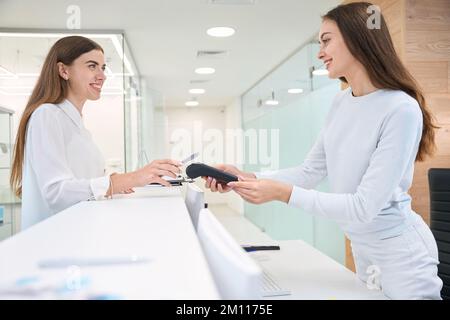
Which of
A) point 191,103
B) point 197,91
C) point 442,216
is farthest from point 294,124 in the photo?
point 191,103

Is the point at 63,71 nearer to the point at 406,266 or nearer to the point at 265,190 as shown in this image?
the point at 265,190

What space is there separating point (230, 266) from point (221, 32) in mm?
3192

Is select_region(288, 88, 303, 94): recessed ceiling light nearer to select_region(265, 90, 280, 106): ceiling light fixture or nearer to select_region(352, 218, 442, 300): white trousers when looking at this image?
select_region(265, 90, 280, 106): ceiling light fixture

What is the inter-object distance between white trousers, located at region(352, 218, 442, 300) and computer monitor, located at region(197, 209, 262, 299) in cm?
65

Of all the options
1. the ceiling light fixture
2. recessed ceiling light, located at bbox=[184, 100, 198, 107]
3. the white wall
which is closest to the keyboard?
the ceiling light fixture

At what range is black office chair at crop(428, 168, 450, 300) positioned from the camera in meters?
1.59

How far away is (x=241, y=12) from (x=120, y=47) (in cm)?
111

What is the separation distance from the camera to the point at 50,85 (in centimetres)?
128

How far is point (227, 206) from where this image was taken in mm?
8180

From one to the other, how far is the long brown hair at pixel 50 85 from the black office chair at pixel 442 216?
1466mm

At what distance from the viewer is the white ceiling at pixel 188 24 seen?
2.74 meters

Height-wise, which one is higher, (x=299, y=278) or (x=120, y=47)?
(x=120, y=47)
